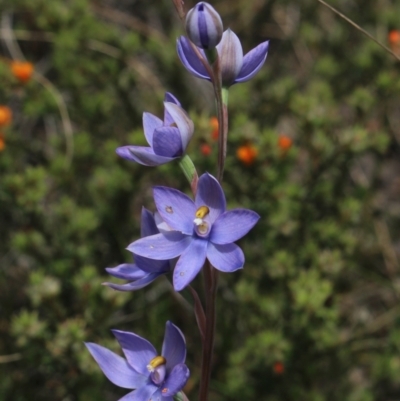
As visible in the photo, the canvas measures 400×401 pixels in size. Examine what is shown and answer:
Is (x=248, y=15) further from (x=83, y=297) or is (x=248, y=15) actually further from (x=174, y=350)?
(x=174, y=350)

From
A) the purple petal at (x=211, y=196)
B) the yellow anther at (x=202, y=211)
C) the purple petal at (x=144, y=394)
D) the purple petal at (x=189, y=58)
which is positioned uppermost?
the purple petal at (x=189, y=58)

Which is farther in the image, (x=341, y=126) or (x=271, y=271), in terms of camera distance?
(x=341, y=126)

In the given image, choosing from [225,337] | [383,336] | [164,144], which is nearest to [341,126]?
[383,336]

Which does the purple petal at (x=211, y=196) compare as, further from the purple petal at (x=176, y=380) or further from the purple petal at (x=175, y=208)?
the purple petal at (x=176, y=380)

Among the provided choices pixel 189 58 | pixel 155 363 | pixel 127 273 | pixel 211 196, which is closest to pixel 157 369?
pixel 155 363

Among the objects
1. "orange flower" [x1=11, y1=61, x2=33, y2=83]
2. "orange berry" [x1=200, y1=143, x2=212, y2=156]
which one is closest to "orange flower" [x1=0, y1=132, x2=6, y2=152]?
"orange flower" [x1=11, y1=61, x2=33, y2=83]

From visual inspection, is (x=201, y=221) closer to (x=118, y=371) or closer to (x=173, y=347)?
(x=173, y=347)

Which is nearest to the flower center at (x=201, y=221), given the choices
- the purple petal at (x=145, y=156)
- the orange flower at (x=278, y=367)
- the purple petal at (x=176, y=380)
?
the purple petal at (x=145, y=156)
